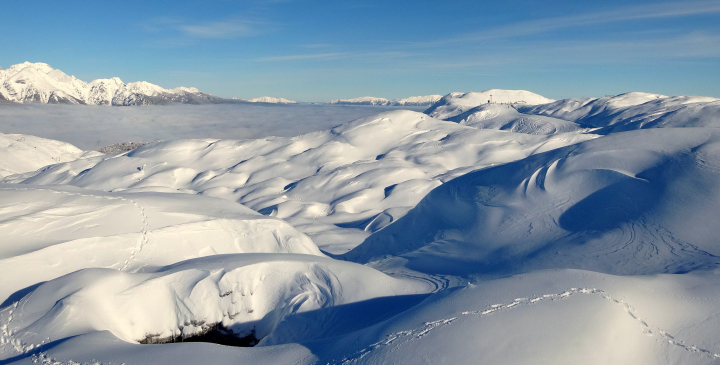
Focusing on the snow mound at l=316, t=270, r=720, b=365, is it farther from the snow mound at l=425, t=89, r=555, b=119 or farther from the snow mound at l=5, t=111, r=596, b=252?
the snow mound at l=425, t=89, r=555, b=119

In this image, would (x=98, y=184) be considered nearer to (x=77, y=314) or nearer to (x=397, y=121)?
(x=397, y=121)

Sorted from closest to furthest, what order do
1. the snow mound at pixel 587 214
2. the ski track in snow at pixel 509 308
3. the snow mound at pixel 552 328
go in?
the snow mound at pixel 552 328, the ski track in snow at pixel 509 308, the snow mound at pixel 587 214

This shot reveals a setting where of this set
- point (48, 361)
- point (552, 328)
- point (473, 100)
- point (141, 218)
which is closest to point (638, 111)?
point (473, 100)

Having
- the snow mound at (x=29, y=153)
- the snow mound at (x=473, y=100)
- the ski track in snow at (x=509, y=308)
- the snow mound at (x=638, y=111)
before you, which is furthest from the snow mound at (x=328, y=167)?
the snow mound at (x=473, y=100)

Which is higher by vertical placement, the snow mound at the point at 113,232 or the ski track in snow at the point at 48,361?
the snow mound at the point at 113,232

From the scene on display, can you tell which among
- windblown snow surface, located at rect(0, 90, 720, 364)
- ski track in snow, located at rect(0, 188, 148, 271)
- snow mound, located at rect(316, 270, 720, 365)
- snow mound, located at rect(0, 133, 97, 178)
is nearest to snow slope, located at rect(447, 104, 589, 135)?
windblown snow surface, located at rect(0, 90, 720, 364)

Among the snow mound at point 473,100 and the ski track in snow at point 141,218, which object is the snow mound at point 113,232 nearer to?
the ski track in snow at point 141,218
